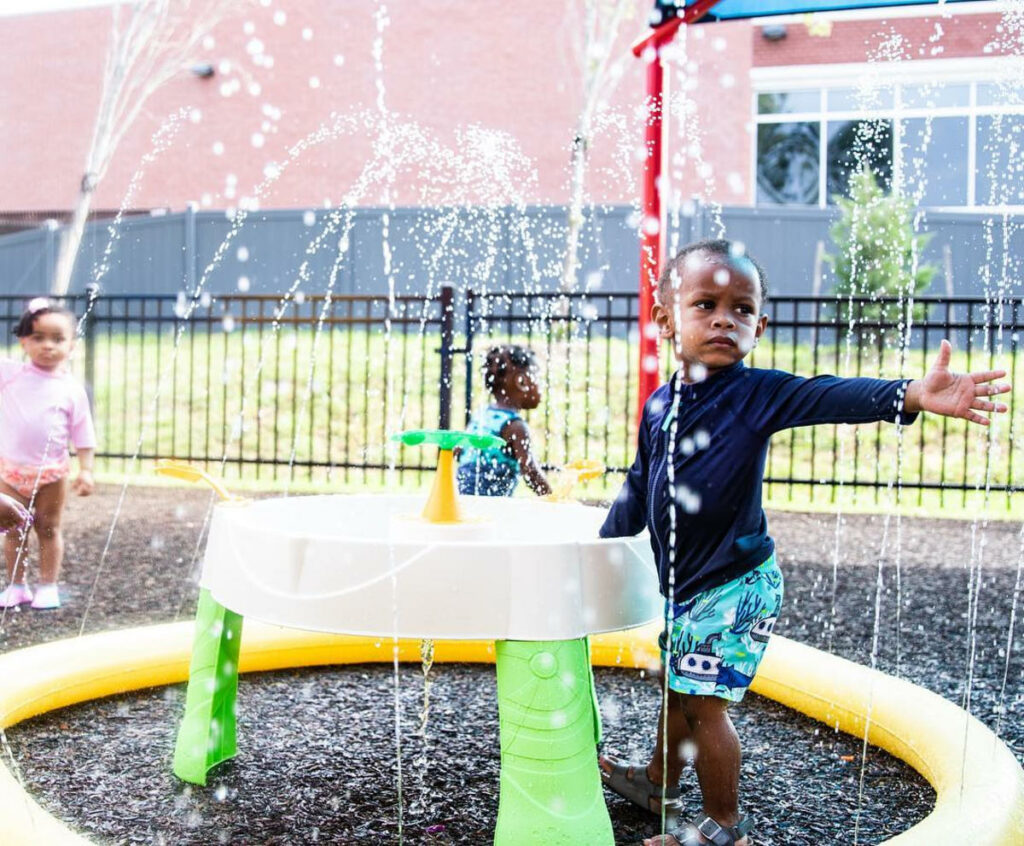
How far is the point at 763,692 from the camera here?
384 centimetres

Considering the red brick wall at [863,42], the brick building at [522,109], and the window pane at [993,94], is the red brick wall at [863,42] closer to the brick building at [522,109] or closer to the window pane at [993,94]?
the brick building at [522,109]

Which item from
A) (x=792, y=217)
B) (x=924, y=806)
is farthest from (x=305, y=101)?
(x=924, y=806)

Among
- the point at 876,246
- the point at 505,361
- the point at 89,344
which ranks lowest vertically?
the point at 89,344

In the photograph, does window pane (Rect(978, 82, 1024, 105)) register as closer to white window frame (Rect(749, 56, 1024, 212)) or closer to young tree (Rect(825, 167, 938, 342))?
white window frame (Rect(749, 56, 1024, 212))

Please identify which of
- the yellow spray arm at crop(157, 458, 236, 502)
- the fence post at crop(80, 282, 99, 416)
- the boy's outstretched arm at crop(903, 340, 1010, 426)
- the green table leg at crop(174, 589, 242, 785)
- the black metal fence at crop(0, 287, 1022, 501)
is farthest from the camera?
the fence post at crop(80, 282, 99, 416)

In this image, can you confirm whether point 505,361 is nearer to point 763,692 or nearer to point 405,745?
point 763,692

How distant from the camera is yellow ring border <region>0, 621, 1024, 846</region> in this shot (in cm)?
236

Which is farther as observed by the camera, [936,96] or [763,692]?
[936,96]

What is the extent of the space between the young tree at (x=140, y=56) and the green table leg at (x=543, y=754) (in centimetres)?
1699

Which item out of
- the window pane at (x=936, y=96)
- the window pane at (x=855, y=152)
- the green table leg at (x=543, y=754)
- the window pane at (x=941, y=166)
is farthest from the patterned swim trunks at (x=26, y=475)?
the window pane at (x=936, y=96)

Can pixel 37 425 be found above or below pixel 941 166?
below

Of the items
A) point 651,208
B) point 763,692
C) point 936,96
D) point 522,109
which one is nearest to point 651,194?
point 651,208

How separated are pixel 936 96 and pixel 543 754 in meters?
19.6

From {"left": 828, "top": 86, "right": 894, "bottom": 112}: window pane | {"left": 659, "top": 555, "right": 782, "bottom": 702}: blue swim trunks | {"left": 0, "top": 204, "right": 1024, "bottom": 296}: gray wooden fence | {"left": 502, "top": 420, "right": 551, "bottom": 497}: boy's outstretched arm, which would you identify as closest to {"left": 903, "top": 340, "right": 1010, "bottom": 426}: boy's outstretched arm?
{"left": 659, "top": 555, "right": 782, "bottom": 702}: blue swim trunks
